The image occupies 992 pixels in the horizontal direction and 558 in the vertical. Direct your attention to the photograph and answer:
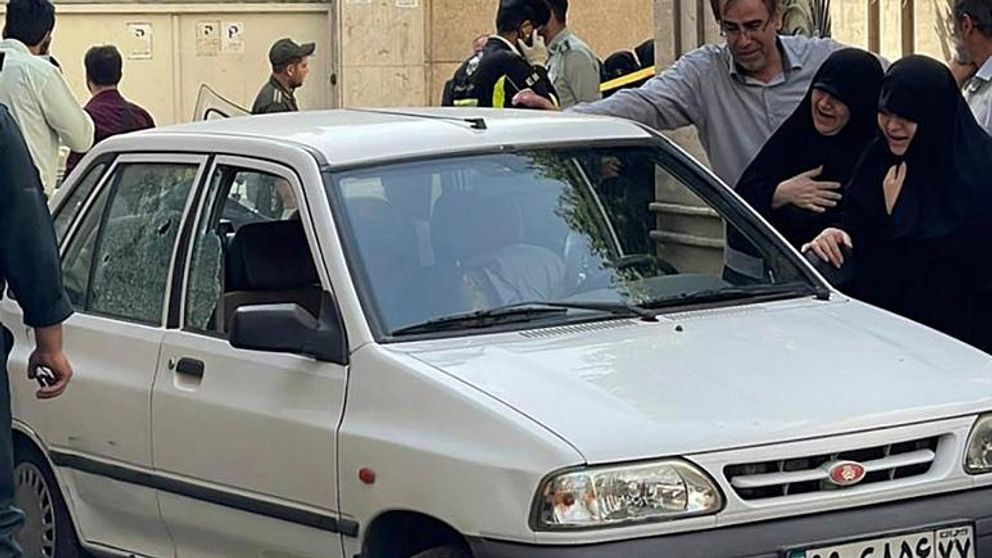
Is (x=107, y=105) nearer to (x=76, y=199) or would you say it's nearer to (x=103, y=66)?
(x=103, y=66)

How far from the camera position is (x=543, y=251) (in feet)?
17.5

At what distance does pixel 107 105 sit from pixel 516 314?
6.39 metres

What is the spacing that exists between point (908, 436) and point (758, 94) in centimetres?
271

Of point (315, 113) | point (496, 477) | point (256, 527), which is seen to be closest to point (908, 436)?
point (496, 477)

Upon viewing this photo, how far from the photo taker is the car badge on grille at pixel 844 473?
14.4ft

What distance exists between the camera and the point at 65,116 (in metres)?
9.05

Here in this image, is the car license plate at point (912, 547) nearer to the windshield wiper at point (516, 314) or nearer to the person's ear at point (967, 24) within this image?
the windshield wiper at point (516, 314)

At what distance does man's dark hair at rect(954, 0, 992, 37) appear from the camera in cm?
658

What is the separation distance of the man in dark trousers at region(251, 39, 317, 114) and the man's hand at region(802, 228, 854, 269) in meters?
7.16

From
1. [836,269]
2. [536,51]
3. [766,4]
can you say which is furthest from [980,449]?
[536,51]

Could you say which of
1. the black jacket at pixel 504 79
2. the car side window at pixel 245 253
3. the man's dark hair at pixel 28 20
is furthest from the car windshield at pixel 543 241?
the man's dark hair at pixel 28 20

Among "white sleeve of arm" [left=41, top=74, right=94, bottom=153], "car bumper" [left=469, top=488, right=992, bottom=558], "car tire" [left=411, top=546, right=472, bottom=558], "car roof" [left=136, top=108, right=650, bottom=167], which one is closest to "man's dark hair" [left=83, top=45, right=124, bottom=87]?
"white sleeve of arm" [left=41, top=74, right=94, bottom=153]

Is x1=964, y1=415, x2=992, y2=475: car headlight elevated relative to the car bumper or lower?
elevated

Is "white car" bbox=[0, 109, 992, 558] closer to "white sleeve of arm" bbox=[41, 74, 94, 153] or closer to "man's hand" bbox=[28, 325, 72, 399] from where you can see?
"man's hand" bbox=[28, 325, 72, 399]
